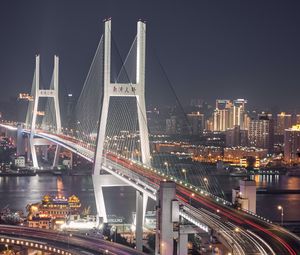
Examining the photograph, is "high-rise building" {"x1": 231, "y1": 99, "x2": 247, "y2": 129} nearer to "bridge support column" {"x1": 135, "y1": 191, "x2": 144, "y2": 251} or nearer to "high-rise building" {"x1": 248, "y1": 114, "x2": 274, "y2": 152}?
"high-rise building" {"x1": 248, "y1": 114, "x2": 274, "y2": 152}

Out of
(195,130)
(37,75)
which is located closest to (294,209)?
(37,75)

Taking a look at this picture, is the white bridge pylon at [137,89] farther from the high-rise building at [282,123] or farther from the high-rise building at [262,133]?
the high-rise building at [282,123]

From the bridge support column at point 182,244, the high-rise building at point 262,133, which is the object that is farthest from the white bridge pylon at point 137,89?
the high-rise building at point 262,133

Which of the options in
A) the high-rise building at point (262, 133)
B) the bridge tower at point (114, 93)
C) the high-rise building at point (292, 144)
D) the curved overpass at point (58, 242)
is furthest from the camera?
the high-rise building at point (262, 133)

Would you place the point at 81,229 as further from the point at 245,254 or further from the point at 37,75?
the point at 37,75

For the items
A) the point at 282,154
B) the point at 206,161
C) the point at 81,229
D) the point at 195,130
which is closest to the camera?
the point at 81,229

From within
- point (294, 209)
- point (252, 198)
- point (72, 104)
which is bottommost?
point (294, 209)

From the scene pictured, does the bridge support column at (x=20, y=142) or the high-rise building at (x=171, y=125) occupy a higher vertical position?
the high-rise building at (x=171, y=125)
